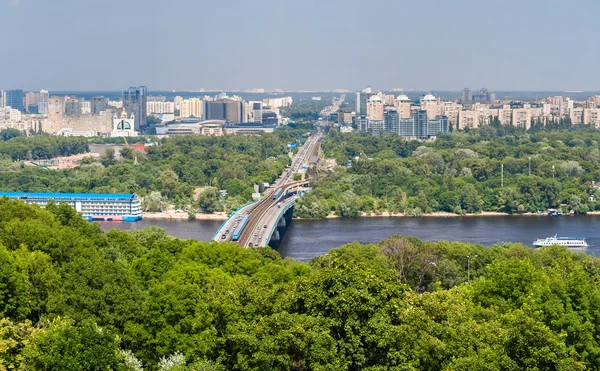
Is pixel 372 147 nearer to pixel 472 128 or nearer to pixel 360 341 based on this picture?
pixel 472 128

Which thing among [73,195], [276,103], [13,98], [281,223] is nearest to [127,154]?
[73,195]

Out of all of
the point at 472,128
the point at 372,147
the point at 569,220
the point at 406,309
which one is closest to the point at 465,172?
the point at 569,220

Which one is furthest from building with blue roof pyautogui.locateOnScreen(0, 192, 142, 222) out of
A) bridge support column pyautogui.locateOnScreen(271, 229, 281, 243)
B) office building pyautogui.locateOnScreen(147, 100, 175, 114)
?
office building pyautogui.locateOnScreen(147, 100, 175, 114)

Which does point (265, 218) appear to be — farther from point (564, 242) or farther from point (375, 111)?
point (375, 111)

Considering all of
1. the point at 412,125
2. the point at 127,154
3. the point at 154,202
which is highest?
the point at 412,125

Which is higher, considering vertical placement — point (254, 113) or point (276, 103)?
point (276, 103)

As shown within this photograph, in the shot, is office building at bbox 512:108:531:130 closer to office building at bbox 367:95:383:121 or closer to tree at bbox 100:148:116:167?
office building at bbox 367:95:383:121

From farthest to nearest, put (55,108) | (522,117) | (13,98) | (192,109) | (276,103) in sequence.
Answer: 1. (276,103)
2. (13,98)
3. (192,109)
4. (55,108)
5. (522,117)

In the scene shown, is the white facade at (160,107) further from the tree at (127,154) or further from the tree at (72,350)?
the tree at (72,350)
